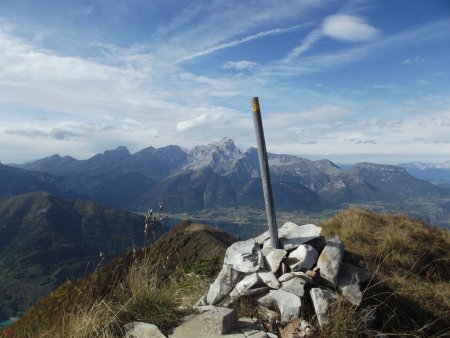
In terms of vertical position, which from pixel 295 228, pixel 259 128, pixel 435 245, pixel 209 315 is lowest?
pixel 435 245

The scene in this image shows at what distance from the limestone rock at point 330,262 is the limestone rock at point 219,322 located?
225 centimetres

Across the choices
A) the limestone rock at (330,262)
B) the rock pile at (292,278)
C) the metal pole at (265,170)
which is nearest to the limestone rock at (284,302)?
the rock pile at (292,278)

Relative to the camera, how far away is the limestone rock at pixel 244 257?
8.94m

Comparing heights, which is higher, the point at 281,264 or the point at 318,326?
the point at 281,264

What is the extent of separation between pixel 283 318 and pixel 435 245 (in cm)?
1055

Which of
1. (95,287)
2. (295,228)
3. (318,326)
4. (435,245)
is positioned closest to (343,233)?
(435,245)

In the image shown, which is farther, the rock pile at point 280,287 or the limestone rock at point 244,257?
the limestone rock at point 244,257

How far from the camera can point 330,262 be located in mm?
8344

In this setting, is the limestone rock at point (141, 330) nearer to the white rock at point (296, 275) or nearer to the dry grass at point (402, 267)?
the white rock at point (296, 275)

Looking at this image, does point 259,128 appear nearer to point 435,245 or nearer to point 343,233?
point 343,233

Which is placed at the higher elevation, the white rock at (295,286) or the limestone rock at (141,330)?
the white rock at (295,286)

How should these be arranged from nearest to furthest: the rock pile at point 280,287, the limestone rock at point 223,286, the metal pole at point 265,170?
the rock pile at point 280,287
the limestone rock at point 223,286
the metal pole at point 265,170

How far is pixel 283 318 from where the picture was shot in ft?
24.3

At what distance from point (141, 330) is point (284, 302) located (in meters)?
2.69
